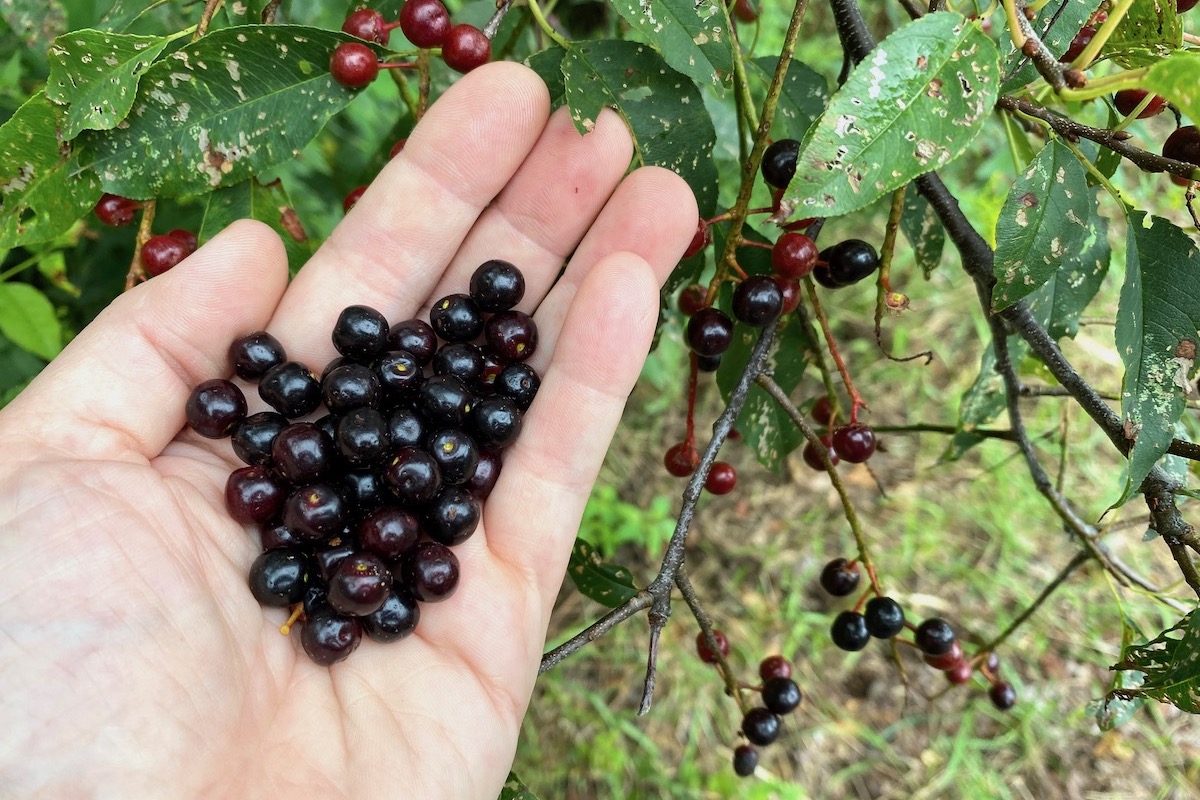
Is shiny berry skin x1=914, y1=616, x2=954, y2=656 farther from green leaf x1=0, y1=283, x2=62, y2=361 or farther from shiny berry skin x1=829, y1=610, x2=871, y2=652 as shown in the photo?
green leaf x1=0, y1=283, x2=62, y2=361

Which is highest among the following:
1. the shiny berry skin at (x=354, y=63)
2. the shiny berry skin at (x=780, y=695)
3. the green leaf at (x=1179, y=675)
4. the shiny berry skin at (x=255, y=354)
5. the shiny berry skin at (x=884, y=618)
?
the shiny berry skin at (x=354, y=63)

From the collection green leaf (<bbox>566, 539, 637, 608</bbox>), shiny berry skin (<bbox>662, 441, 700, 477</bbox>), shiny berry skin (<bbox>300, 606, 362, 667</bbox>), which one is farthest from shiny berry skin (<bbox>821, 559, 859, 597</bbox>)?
shiny berry skin (<bbox>300, 606, 362, 667</bbox>)

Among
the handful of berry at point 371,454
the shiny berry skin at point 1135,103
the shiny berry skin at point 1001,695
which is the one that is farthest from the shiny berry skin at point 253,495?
the shiny berry skin at point 1001,695

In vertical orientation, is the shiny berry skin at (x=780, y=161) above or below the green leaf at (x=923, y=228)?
above

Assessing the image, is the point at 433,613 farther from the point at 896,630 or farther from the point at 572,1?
the point at 572,1

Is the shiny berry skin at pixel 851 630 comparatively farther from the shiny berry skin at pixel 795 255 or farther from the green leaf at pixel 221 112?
the green leaf at pixel 221 112

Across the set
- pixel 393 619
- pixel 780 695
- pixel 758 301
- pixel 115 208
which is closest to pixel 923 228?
pixel 758 301
